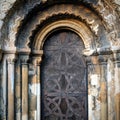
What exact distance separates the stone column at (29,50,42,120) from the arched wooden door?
0.45 ft

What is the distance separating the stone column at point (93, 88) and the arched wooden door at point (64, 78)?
124 mm

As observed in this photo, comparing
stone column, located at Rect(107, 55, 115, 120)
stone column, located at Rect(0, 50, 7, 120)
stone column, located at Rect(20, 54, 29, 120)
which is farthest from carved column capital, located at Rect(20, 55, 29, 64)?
stone column, located at Rect(107, 55, 115, 120)

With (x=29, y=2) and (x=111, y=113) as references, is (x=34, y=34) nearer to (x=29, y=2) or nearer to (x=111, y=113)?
(x=29, y=2)

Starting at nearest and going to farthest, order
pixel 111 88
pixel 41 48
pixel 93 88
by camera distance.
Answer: pixel 111 88, pixel 93 88, pixel 41 48

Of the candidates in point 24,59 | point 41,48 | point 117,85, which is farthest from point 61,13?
point 117,85

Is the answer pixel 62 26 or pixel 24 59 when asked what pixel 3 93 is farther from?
pixel 62 26

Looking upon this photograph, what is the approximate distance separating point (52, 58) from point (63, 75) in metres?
0.33

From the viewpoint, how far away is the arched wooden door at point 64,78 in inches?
178

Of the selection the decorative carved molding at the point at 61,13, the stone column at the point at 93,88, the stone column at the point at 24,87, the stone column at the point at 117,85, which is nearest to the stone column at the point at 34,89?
the stone column at the point at 24,87

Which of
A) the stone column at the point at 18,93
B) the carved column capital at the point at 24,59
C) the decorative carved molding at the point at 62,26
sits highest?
the decorative carved molding at the point at 62,26

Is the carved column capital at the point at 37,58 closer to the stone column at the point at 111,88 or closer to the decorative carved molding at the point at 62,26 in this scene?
the decorative carved molding at the point at 62,26

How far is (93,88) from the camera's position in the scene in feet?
14.4

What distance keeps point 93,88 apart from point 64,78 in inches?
19.8

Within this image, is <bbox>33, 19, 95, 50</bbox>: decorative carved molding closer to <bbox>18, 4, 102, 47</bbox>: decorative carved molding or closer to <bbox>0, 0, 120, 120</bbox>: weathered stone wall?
<bbox>0, 0, 120, 120</bbox>: weathered stone wall
